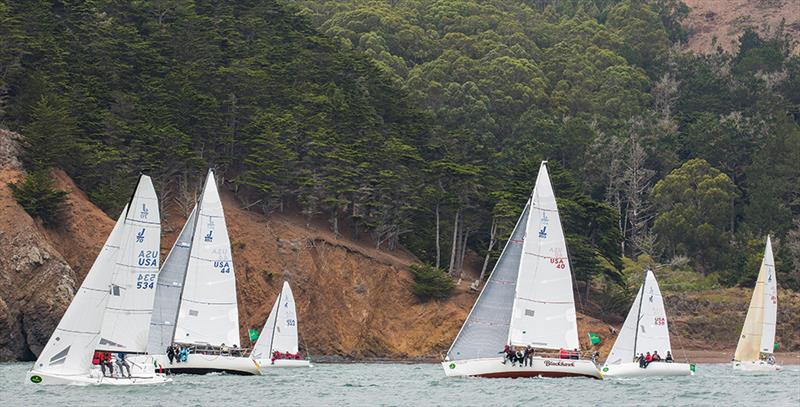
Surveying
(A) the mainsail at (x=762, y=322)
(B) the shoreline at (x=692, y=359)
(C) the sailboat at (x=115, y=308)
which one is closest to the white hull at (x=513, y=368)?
(C) the sailboat at (x=115, y=308)

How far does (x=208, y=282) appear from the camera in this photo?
181ft

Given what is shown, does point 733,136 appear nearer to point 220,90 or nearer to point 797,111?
point 797,111

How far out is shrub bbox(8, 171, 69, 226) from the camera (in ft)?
236

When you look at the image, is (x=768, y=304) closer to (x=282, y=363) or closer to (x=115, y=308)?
(x=282, y=363)

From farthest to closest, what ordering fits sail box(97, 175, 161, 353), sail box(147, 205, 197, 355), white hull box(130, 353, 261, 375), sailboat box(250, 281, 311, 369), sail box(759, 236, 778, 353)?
1. sail box(759, 236, 778, 353)
2. sailboat box(250, 281, 311, 369)
3. sail box(147, 205, 197, 355)
4. white hull box(130, 353, 261, 375)
5. sail box(97, 175, 161, 353)

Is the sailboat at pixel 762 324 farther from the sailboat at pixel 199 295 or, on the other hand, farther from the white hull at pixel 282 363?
the sailboat at pixel 199 295

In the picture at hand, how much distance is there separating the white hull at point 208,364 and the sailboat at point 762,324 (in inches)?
1147

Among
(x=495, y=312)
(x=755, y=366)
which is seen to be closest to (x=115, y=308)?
(x=495, y=312)

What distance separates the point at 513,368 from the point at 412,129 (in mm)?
44502

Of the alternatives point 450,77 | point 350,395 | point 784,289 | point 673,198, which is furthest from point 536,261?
point 450,77

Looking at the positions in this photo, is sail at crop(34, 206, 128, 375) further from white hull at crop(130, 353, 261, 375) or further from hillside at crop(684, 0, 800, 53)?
hillside at crop(684, 0, 800, 53)

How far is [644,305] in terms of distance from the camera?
6300 centimetres

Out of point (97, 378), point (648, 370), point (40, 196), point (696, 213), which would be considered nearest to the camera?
point (97, 378)

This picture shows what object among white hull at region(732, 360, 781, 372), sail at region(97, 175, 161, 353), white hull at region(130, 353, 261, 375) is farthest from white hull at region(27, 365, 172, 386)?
white hull at region(732, 360, 781, 372)
